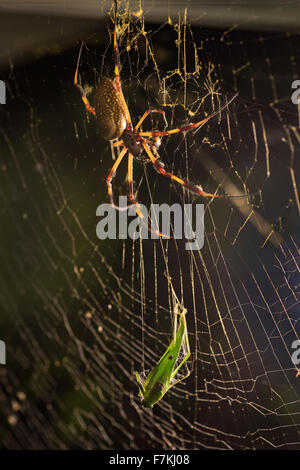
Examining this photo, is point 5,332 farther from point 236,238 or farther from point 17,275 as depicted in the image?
point 236,238

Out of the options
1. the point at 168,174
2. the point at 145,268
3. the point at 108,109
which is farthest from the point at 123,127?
the point at 145,268

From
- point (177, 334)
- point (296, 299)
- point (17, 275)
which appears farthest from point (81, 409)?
point (296, 299)

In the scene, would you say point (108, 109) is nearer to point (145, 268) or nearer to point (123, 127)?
point (123, 127)

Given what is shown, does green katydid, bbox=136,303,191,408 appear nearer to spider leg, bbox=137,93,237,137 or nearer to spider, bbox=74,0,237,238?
spider, bbox=74,0,237,238

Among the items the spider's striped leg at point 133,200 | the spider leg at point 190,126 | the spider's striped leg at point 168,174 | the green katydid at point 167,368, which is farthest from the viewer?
the spider's striped leg at point 133,200

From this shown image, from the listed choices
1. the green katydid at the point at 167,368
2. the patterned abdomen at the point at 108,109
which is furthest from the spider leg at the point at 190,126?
the green katydid at the point at 167,368

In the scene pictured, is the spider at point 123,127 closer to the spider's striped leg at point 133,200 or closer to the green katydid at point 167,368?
the spider's striped leg at point 133,200
